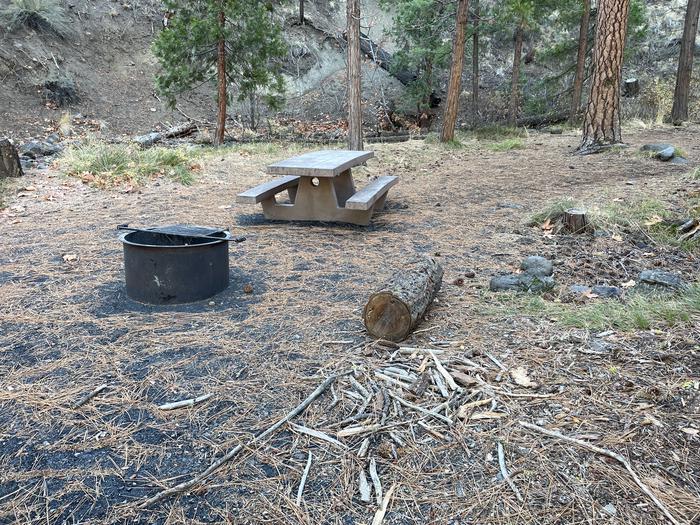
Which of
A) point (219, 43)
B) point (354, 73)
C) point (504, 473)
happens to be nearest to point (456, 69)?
point (354, 73)

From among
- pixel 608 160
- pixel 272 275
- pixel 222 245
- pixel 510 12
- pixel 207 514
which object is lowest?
pixel 207 514

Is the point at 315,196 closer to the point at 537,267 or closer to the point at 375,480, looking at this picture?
the point at 537,267

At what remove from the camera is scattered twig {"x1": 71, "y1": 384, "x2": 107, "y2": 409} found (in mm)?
2307

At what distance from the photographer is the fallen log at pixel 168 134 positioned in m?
13.0

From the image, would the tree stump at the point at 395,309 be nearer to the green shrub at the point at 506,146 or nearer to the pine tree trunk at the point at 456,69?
the green shrub at the point at 506,146

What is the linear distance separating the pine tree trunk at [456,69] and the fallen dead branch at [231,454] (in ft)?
32.5

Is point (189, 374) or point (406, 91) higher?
point (406, 91)

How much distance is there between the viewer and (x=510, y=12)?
11219 mm

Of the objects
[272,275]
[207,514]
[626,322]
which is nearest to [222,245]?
[272,275]

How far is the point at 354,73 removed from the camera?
9.35 m

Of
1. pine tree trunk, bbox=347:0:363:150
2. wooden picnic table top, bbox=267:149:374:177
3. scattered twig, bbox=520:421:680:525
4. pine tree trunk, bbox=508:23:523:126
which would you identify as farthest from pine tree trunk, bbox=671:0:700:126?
scattered twig, bbox=520:421:680:525

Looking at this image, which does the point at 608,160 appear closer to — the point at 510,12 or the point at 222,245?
the point at 510,12

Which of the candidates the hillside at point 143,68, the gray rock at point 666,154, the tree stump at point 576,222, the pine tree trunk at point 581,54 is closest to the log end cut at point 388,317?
the tree stump at point 576,222

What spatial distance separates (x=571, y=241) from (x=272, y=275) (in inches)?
106
